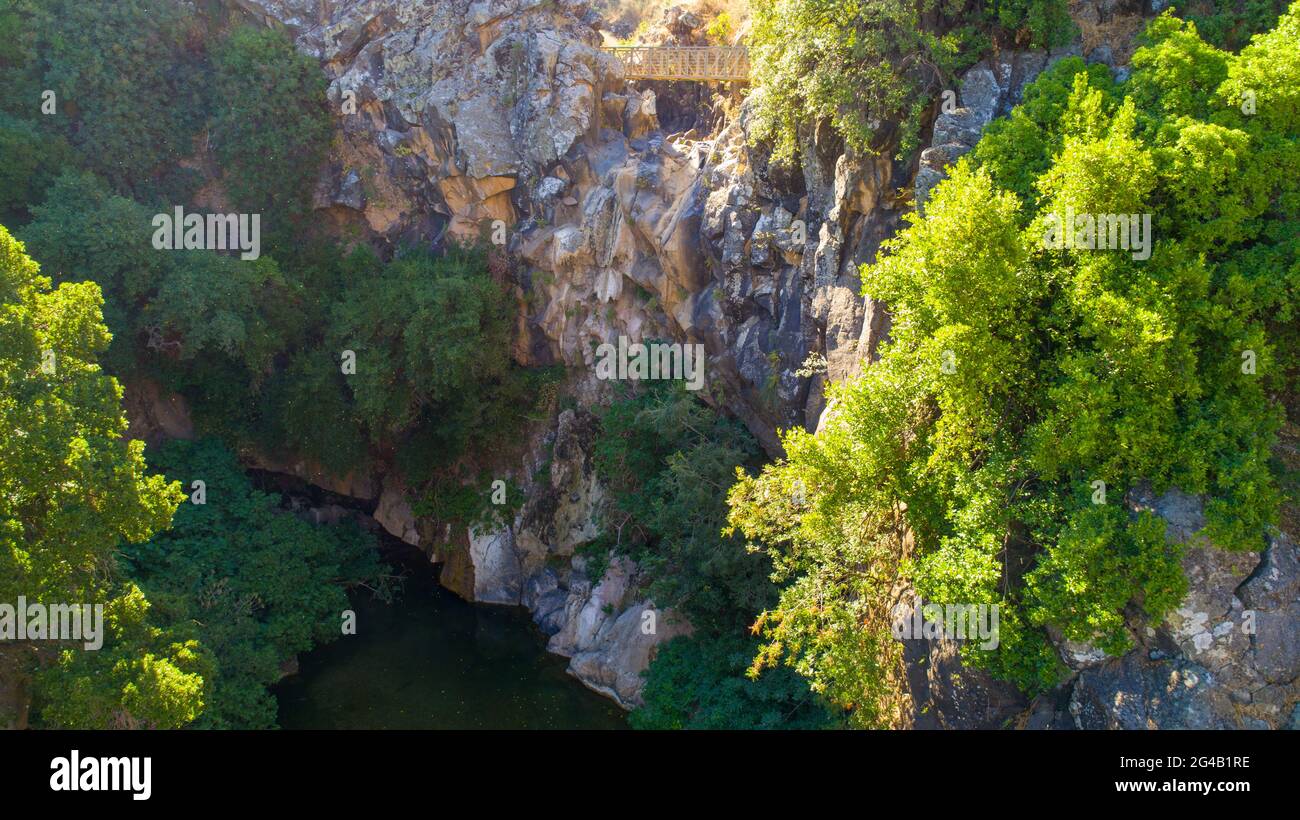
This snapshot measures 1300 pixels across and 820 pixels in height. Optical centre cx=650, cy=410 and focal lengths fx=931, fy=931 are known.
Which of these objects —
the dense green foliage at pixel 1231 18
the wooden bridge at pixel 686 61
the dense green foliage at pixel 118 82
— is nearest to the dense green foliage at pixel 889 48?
the dense green foliage at pixel 1231 18

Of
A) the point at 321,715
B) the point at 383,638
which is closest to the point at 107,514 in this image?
the point at 321,715

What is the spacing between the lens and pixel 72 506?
14.3 m

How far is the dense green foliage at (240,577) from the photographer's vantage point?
59.7 feet

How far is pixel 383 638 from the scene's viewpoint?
23.3 meters

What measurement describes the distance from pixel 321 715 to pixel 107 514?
7.46 meters

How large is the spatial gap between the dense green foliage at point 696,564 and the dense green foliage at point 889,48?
700 centimetres

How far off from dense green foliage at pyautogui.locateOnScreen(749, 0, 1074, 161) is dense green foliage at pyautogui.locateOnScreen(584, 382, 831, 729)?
7.00m

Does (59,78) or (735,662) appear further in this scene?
(59,78)

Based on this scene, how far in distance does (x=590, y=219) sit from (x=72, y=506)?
1346cm

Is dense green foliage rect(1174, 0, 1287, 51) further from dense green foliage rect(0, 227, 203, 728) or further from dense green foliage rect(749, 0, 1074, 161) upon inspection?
dense green foliage rect(0, 227, 203, 728)

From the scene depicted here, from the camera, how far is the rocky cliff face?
16781 mm

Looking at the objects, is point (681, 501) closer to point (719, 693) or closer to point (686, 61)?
point (719, 693)

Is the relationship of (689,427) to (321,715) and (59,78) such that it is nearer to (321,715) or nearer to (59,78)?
(321,715)

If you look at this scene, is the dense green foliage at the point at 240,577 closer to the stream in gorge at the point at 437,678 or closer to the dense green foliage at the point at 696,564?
the stream in gorge at the point at 437,678
